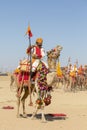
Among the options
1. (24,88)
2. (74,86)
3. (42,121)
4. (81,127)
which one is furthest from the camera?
(74,86)

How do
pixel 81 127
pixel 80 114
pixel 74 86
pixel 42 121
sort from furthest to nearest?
pixel 74 86
pixel 80 114
pixel 42 121
pixel 81 127

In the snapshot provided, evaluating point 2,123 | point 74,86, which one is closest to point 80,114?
point 2,123

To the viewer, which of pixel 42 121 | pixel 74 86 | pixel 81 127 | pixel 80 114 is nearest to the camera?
pixel 81 127

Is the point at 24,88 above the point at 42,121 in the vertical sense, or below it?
above

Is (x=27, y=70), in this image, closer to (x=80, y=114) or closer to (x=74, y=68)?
(x=80, y=114)

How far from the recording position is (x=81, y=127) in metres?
11.6

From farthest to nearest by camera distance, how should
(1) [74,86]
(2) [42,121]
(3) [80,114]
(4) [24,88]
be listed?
(1) [74,86]
(3) [80,114]
(4) [24,88]
(2) [42,121]

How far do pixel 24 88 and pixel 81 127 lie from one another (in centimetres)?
264

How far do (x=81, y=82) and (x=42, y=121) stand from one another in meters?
19.4

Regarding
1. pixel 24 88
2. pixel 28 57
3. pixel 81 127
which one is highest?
pixel 28 57

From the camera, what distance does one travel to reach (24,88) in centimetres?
1352

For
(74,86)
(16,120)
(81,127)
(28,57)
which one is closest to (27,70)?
(28,57)

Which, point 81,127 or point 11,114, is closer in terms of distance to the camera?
point 81,127

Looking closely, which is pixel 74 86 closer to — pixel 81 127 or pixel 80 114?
pixel 80 114
